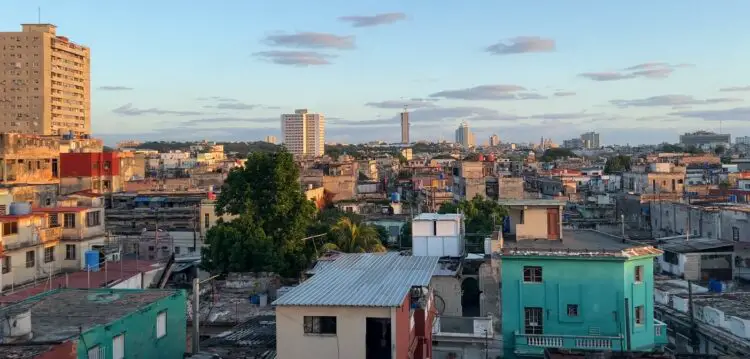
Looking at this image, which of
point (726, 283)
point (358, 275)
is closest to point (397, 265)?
point (358, 275)

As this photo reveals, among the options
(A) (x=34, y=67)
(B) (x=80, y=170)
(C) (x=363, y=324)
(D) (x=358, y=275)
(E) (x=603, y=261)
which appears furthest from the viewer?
(A) (x=34, y=67)

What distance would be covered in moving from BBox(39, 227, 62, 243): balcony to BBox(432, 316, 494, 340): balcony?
1317 cm

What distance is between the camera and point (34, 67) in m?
91.4

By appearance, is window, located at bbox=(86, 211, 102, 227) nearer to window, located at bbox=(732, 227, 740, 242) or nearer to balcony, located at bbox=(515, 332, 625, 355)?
balcony, located at bbox=(515, 332, 625, 355)

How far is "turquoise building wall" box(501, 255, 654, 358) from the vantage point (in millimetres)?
16453

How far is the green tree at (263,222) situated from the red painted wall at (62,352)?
47.8 feet

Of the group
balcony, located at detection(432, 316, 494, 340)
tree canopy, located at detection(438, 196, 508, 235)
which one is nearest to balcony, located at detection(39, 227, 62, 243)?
balcony, located at detection(432, 316, 494, 340)

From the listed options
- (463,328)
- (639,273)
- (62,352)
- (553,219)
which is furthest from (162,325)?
(639,273)

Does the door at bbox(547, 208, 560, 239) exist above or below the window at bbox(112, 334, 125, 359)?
above

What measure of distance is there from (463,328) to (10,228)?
1374 centimetres

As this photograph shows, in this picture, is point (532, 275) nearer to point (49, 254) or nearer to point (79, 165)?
point (49, 254)

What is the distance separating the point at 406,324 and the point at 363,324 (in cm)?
156

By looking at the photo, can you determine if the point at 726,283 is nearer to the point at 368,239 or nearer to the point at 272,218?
the point at 368,239

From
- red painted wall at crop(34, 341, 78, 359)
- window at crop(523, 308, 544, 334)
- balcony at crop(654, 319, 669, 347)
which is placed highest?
red painted wall at crop(34, 341, 78, 359)
